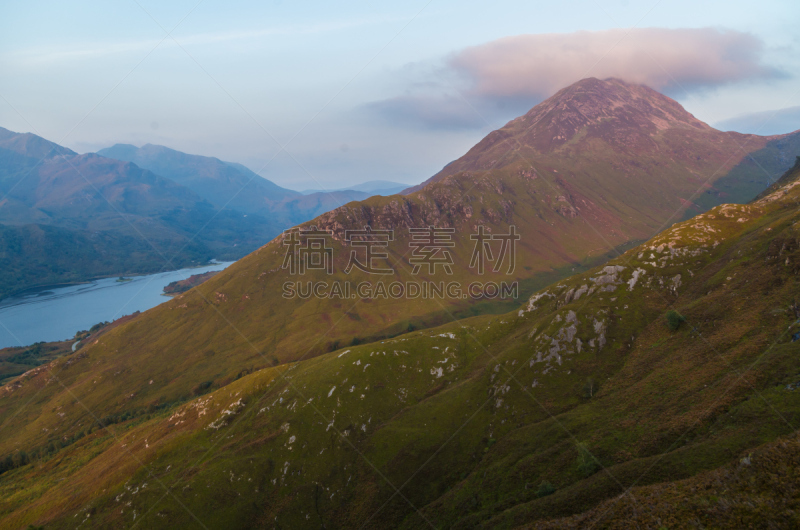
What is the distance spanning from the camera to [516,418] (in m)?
64.4

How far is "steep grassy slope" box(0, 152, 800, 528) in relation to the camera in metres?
38.3

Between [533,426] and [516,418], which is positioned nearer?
[533,426]

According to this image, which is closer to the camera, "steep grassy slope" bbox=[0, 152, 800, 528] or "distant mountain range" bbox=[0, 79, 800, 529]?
"distant mountain range" bbox=[0, 79, 800, 529]

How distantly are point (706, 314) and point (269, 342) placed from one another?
197331mm

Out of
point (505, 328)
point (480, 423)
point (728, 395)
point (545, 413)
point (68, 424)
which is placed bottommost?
point (68, 424)

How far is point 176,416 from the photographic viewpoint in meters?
106

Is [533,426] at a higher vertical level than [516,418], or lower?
higher

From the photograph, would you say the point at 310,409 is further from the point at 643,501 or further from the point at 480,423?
the point at 643,501

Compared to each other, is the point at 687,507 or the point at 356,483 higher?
the point at 687,507

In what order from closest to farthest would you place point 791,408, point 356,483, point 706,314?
point 791,408 → point 706,314 → point 356,483

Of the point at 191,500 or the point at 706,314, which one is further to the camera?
the point at 191,500

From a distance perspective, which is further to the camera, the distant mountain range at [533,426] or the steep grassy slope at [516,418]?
the steep grassy slope at [516,418]

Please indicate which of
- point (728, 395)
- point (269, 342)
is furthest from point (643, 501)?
point (269, 342)

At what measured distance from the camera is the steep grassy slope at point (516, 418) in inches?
1507
